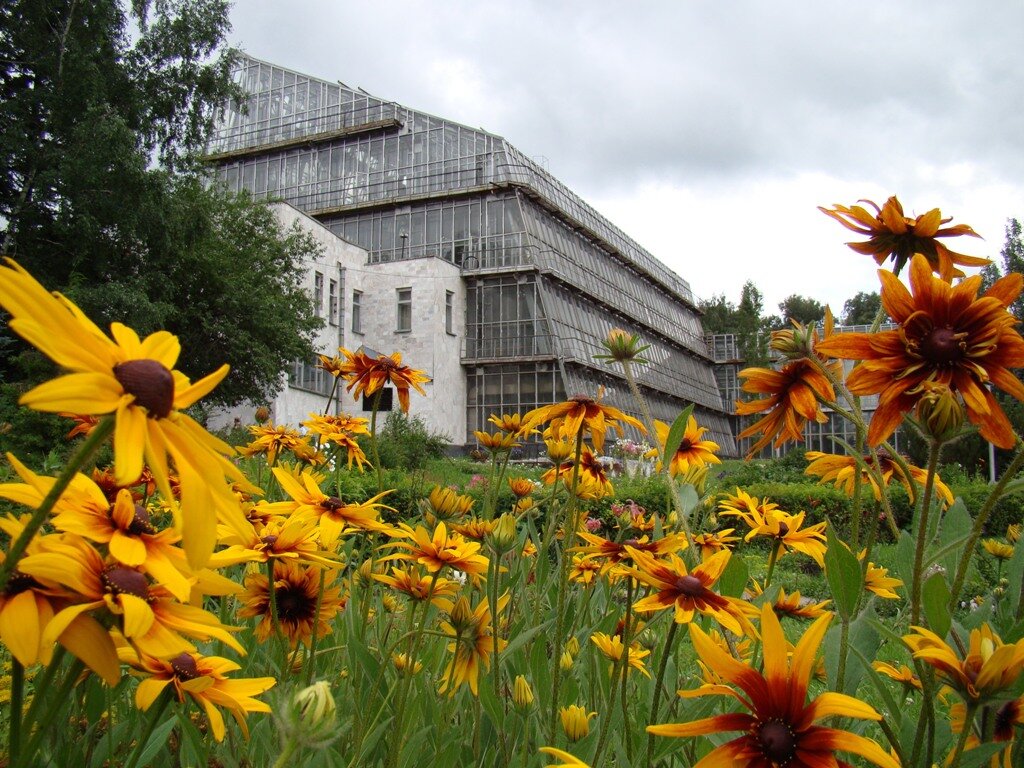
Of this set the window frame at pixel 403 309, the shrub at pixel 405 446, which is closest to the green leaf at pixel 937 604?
the shrub at pixel 405 446

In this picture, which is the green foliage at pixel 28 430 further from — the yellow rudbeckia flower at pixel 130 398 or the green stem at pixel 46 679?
the yellow rudbeckia flower at pixel 130 398

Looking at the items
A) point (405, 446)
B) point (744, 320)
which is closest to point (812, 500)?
point (405, 446)

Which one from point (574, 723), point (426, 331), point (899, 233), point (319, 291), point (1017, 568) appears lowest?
point (574, 723)

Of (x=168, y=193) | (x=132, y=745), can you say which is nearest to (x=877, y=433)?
(x=132, y=745)

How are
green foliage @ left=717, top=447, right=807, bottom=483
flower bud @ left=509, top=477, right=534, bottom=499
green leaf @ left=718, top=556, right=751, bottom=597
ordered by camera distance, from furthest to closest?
green foliage @ left=717, top=447, right=807, bottom=483 → flower bud @ left=509, top=477, right=534, bottom=499 → green leaf @ left=718, top=556, right=751, bottom=597

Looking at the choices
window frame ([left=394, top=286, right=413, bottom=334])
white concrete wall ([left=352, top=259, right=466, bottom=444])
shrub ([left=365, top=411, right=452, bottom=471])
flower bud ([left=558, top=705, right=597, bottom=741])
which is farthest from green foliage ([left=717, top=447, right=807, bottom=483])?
window frame ([left=394, top=286, right=413, bottom=334])

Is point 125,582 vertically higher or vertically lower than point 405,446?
lower

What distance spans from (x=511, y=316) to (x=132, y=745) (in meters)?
19.8

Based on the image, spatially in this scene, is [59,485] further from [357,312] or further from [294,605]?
[357,312]

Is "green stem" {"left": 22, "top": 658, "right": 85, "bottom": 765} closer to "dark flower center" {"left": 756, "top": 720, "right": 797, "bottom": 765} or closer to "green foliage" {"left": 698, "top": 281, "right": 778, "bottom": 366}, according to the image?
"dark flower center" {"left": 756, "top": 720, "right": 797, "bottom": 765}

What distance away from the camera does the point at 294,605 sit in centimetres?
105

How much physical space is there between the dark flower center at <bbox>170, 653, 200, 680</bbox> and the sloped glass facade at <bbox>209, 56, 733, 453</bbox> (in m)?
18.8

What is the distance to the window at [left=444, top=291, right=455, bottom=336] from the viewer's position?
67.7ft

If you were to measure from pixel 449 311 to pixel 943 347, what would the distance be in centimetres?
2038
